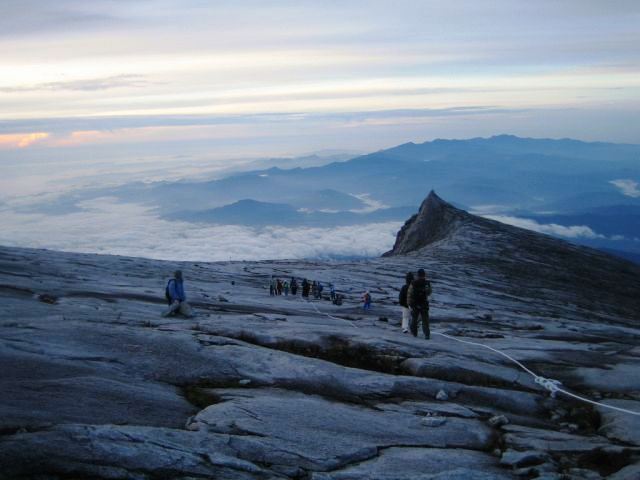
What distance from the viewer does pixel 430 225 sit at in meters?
94.3

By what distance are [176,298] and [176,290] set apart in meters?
0.43

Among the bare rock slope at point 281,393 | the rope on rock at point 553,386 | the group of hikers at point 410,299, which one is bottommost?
the rope on rock at point 553,386

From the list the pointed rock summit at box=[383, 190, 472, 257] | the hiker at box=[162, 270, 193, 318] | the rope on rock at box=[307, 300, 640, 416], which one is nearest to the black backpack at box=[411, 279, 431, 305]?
the rope on rock at box=[307, 300, 640, 416]

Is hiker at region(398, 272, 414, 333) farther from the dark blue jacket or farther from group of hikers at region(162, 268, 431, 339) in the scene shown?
the dark blue jacket

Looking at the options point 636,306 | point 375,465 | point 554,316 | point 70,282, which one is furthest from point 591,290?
point 375,465

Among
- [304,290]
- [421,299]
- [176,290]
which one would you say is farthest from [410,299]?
[304,290]

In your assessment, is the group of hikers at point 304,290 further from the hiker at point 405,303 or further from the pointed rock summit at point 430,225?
the pointed rock summit at point 430,225

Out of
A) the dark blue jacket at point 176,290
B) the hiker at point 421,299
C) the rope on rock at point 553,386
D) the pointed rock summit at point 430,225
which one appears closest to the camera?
A: the rope on rock at point 553,386

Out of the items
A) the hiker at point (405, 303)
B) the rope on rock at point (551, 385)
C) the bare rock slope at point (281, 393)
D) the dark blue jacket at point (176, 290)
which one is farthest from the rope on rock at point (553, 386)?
the dark blue jacket at point (176, 290)

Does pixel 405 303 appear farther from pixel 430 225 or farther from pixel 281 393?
pixel 430 225

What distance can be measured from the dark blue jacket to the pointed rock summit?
6471cm

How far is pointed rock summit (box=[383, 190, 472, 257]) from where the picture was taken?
8988cm

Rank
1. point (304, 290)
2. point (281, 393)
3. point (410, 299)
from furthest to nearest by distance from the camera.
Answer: point (304, 290)
point (410, 299)
point (281, 393)

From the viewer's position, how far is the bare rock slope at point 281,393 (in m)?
12.4
